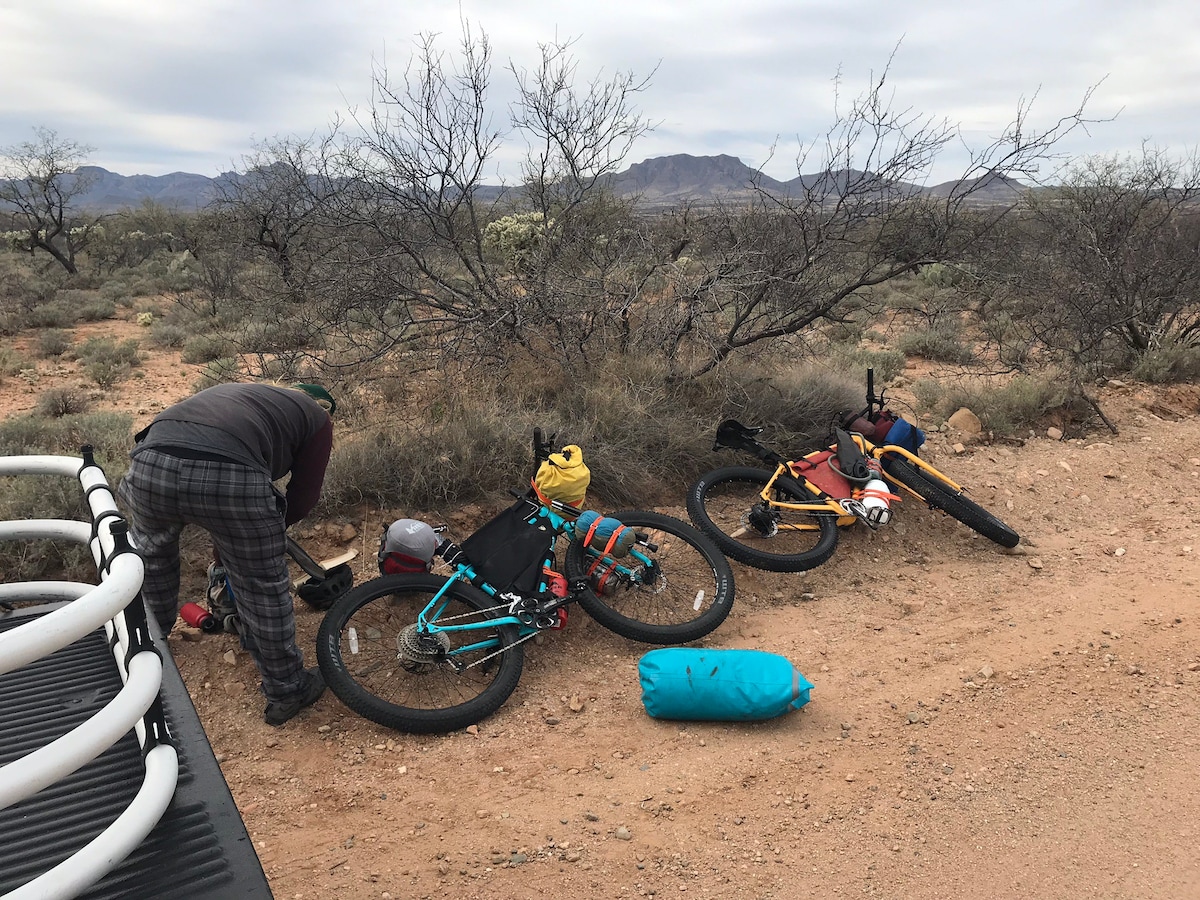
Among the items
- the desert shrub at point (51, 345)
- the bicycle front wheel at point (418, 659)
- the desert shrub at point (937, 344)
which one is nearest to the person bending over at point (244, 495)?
the bicycle front wheel at point (418, 659)

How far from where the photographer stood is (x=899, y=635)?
406 cm

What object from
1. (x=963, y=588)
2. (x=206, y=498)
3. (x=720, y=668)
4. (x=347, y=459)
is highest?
(x=206, y=498)

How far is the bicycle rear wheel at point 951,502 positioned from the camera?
16.4ft

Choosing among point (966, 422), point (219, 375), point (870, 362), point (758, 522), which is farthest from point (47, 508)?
point (870, 362)

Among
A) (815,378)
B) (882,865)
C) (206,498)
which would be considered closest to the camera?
(882,865)

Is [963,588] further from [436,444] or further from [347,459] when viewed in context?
[347,459]

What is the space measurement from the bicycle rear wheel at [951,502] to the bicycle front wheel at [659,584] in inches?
68.2

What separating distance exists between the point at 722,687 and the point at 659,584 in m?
1.03

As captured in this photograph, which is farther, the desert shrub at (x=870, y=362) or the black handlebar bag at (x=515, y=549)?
the desert shrub at (x=870, y=362)

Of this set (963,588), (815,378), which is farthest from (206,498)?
(815,378)

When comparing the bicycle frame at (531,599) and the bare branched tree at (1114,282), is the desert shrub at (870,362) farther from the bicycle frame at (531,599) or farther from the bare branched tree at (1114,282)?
the bicycle frame at (531,599)

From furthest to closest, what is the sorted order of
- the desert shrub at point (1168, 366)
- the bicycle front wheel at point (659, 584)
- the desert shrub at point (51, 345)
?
the desert shrub at point (51, 345) → the desert shrub at point (1168, 366) → the bicycle front wheel at point (659, 584)

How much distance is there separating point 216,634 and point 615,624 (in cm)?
202

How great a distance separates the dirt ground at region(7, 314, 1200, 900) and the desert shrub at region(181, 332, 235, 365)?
25.4 feet
